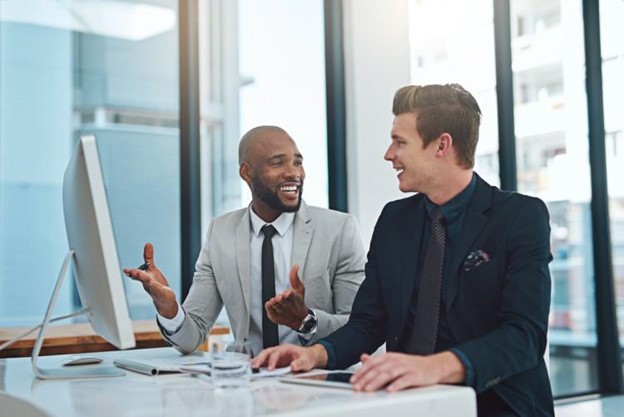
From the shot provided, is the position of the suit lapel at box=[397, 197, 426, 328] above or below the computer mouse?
above

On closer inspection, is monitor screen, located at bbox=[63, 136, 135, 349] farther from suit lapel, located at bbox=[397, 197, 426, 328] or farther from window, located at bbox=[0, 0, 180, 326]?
window, located at bbox=[0, 0, 180, 326]

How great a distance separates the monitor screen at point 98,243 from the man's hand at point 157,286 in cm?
49

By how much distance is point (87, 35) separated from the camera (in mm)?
4180

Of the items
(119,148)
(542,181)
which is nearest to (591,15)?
(542,181)

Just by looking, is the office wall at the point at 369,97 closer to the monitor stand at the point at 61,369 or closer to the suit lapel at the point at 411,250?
the suit lapel at the point at 411,250

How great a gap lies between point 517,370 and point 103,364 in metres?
1.00

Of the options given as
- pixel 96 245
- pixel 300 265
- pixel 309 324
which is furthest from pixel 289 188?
pixel 96 245

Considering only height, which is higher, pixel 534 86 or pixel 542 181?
pixel 534 86

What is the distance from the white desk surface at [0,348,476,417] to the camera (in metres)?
1.24

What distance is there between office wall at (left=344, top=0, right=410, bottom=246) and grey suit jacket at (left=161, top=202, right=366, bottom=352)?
1.14 m

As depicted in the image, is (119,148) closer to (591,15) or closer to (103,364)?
(103,364)

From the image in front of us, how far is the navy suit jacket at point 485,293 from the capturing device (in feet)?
5.62

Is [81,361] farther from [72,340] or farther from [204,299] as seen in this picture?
[72,340]

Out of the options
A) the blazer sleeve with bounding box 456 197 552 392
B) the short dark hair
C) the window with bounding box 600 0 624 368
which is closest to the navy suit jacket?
the blazer sleeve with bounding box 456 197 552 392
